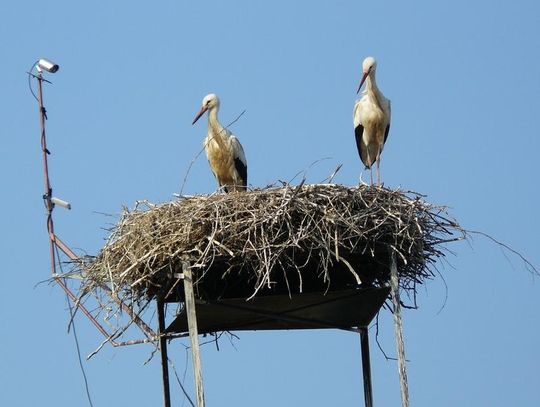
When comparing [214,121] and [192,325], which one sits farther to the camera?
[214,121]

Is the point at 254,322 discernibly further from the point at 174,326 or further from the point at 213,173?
the point at 213,173

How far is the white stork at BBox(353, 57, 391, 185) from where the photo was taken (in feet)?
43.2

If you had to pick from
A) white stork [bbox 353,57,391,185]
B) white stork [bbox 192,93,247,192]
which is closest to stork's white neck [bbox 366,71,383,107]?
white stork [bbox 353,57,391,185]

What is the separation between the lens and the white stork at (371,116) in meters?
13.2

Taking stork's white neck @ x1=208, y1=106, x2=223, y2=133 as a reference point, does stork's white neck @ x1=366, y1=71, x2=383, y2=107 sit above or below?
above

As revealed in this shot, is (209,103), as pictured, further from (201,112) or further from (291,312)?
(291,312)

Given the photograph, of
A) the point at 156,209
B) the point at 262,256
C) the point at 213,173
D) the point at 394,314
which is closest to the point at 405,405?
the point at 394,314

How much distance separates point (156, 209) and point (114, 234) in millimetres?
339

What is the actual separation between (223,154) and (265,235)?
3508 millimetres

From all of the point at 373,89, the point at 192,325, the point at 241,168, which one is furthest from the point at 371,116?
the point at 192,325

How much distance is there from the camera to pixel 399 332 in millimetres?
9805

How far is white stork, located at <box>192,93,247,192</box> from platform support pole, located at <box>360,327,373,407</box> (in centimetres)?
236

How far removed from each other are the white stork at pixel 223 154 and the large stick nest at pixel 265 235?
2796 mm

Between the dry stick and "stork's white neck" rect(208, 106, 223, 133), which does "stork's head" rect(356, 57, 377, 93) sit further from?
the dry stick
